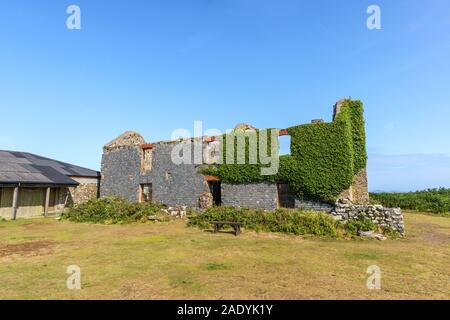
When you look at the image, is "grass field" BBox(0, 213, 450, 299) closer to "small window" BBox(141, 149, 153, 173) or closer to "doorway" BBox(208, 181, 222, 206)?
"doorway" BBox(208, 181, 222, 206)

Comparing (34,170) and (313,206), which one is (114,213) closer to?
(34,170)

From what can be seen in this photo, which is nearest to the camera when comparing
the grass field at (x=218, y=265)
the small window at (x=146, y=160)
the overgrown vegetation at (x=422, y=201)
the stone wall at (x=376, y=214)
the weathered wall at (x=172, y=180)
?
the grass field at (x=218, y=265)

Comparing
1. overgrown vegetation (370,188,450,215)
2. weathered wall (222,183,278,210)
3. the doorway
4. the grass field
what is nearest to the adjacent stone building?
the grass field

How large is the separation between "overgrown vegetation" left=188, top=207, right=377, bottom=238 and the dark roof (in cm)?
1256

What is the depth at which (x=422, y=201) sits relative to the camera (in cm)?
2314

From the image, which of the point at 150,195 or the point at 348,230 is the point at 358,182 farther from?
the point at 150,195

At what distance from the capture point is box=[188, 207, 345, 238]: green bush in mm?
12561

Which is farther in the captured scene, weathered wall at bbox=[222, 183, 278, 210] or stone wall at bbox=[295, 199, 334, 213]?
weathered wall at bbox=[222, 183, 278, 210]

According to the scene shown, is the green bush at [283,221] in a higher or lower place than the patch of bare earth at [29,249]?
higher

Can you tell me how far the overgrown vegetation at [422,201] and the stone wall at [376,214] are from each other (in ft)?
40.7

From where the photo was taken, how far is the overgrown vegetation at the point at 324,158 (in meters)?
14.2

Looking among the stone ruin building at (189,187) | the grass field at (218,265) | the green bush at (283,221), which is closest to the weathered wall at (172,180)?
the stone ruin building at (189,187)

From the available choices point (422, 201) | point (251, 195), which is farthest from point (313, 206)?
point (422, 201)

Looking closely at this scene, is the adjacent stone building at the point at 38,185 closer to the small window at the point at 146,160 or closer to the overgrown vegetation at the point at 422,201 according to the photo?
the small window at the point at 146,160
